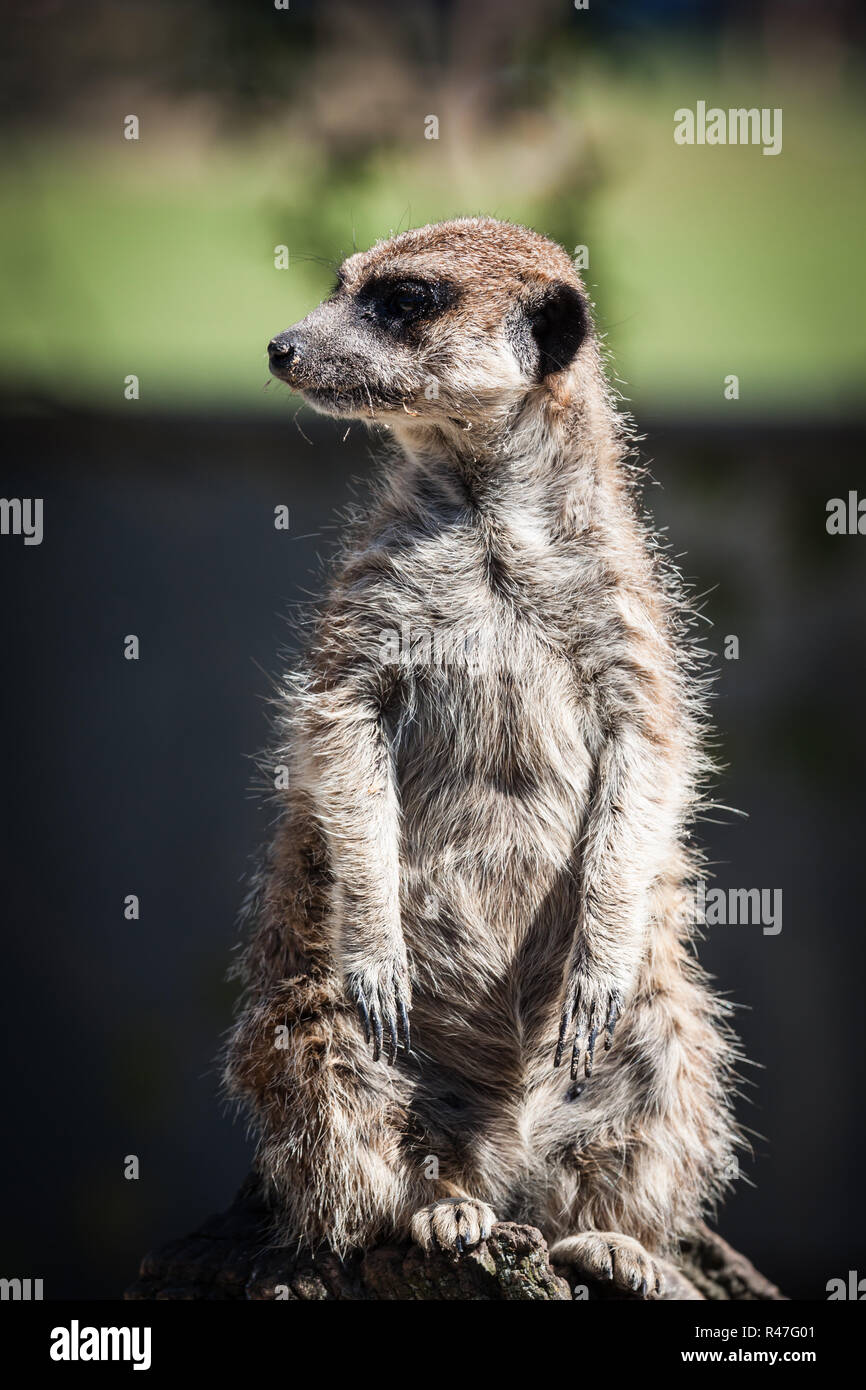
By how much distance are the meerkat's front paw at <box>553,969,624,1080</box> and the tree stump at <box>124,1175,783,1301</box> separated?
1.31 feet

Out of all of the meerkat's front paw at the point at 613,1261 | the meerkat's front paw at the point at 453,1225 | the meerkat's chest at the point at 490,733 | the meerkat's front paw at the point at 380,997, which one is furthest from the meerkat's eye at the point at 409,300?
the meerkat's front paw at the point at 613,1261

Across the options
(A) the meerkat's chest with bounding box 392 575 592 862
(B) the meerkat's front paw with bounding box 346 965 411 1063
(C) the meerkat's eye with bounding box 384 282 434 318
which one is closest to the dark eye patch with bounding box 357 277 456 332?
(C) the meerkat's eye with bounding box 384 282 434 318

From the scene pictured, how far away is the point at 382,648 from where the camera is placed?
290 centimetres

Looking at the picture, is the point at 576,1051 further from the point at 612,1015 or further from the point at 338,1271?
the point at 338,1271

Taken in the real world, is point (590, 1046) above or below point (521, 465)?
below

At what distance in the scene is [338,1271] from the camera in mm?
2900

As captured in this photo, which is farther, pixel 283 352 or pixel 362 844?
pixel 362 844

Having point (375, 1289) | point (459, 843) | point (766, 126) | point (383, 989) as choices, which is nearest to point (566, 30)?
point (766, 126)

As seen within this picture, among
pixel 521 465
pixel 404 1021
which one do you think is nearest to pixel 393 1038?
pixel 404 1021

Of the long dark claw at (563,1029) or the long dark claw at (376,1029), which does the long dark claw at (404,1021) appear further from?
the long dark claw at (563,1029)

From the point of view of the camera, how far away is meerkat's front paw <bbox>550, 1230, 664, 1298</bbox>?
2.83 meters

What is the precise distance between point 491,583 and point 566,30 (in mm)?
2286

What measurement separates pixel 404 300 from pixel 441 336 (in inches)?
4.7

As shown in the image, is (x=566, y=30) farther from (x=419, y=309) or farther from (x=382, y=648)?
(x=382, y=648)
